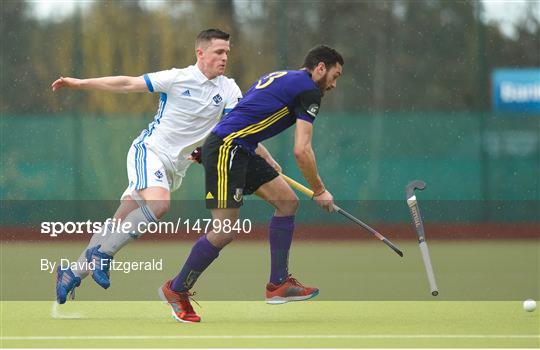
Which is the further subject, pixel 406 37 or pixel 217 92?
pixel 406 37

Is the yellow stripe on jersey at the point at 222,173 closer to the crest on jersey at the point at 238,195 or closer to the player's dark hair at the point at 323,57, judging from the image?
the crest on jersey at the point at 238,195

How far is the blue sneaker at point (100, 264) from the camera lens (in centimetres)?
677

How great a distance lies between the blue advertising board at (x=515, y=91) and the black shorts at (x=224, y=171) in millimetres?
9335

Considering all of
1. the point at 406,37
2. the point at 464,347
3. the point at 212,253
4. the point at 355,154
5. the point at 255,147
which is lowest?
the point at 464,347

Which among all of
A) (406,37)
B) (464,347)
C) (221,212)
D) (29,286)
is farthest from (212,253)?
(406,37)

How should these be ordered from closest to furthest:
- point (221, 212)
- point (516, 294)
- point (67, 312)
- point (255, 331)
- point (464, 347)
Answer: point (464, 347) → point (255, 331) → point (221, 212) → point (67, 312) → point (516, 294)

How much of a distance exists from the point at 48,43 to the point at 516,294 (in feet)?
29.2

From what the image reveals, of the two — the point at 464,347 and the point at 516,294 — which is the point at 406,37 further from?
the point at 464,347

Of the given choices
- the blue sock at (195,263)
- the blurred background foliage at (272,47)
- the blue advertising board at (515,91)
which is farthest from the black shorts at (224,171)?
the blue advertising board at (515,91)

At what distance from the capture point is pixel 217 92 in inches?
288

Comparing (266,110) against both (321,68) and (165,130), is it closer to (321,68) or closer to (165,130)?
(321,68)

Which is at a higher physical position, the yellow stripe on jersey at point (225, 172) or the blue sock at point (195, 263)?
the yellow stripe on jersey at point (225, 172)

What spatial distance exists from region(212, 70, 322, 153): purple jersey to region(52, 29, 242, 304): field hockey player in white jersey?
0.42 m

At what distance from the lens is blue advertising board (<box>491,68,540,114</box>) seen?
51.2 ft
